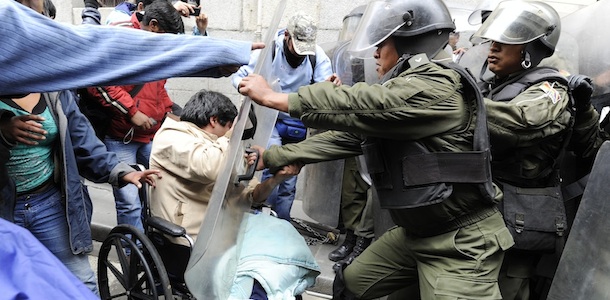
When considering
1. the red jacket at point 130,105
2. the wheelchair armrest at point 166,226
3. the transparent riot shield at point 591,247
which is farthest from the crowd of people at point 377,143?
the red jacket at point 130,105

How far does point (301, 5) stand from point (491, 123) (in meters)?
3.49

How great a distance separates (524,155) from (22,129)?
2.07m

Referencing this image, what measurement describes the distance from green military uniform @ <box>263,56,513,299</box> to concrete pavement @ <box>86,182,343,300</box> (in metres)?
1.32

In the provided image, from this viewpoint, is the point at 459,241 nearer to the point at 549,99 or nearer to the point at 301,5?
the point at 549,99

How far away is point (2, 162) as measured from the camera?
1917 mm

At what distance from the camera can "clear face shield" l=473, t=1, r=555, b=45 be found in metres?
2.64

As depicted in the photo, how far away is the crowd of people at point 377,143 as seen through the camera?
1697 mm

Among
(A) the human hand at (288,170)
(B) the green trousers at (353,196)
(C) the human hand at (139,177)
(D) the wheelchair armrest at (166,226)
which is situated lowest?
(B) the green trousers at (353,196)

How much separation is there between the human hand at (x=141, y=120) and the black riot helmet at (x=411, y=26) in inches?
74.8

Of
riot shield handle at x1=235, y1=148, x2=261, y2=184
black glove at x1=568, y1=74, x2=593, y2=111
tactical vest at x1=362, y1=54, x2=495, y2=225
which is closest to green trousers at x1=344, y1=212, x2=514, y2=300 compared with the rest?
tactical vest at x1=362, y1=54, x2=495, y2=225

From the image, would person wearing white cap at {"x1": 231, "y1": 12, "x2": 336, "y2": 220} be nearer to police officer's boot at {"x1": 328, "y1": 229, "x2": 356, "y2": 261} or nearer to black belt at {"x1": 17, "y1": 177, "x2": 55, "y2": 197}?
police officer's boot at {"x1": 328, "y1": 229, "x2": 356, "y2": 261}

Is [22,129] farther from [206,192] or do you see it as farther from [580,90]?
[580,90]

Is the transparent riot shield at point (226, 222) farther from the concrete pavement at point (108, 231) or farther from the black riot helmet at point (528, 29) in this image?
the concrete pavement at point (108, 231)

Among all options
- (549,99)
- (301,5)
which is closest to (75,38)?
(549,99)
